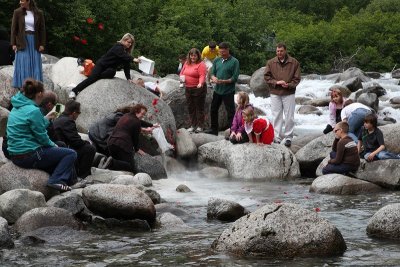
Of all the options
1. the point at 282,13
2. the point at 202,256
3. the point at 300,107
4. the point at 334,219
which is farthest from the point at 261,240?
the point at 282,13

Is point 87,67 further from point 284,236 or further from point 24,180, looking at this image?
point 284,236

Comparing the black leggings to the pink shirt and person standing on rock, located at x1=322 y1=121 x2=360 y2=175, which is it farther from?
person standing on rock, located at x1=322 y1=121 x2=360 y2=175

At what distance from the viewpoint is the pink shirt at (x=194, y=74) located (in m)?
17.2

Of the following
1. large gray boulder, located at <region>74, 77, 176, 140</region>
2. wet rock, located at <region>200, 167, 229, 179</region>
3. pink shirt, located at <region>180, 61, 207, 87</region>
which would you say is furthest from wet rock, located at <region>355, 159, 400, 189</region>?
pink shirt, located at <region>180, 61, 207, 87</region>

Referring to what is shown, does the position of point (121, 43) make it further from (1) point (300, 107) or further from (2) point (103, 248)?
(1) point (300, 107)

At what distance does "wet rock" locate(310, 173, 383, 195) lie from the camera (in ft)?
42.9

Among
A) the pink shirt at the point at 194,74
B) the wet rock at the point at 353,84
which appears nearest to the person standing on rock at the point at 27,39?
the pink shirt at the point at 194,74

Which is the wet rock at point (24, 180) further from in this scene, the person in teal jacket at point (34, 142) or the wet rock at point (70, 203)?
the wet rock at point (70, 203)

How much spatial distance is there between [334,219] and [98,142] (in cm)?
504

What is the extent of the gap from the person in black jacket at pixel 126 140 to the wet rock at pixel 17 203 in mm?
3377

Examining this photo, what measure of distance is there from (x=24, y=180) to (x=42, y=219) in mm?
1396

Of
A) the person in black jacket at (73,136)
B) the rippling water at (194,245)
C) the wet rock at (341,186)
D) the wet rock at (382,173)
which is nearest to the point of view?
the rippling water at (194,245)

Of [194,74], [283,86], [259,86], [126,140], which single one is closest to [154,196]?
[126,140]

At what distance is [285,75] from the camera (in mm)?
16812
